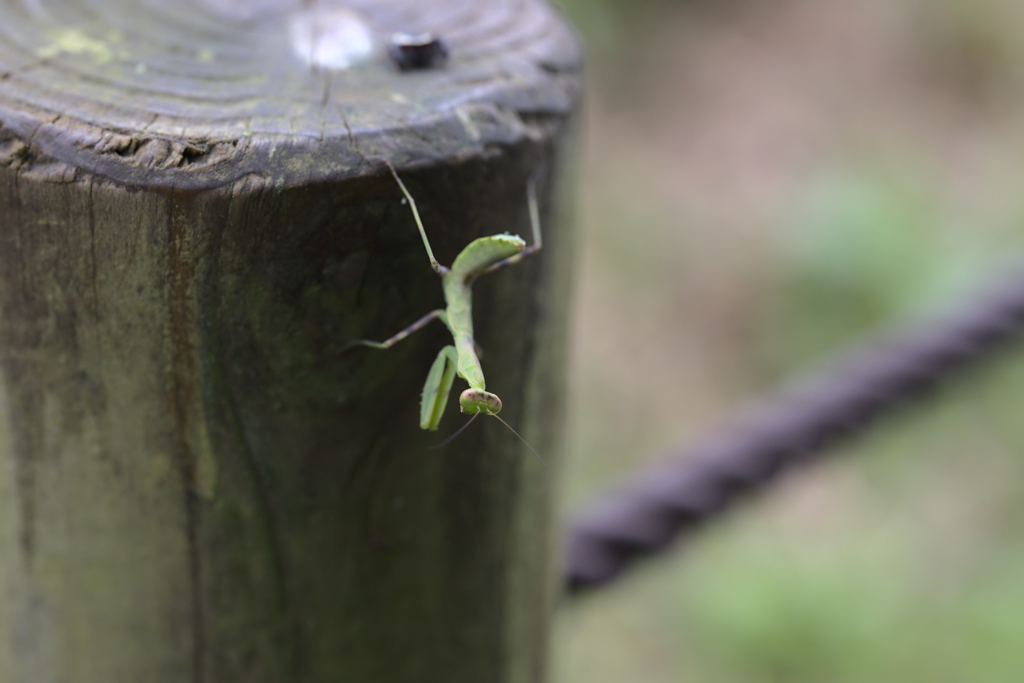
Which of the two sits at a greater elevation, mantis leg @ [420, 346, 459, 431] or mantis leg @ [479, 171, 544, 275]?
mantis leg @ [479, 171, 544, 275]

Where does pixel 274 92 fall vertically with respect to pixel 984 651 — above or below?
above

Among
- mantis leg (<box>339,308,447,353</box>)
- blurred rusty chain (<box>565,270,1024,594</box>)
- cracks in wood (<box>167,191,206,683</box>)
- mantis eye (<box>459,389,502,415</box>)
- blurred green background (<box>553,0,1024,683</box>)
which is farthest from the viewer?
blurred green background (<box>553,0,1024,683</box>)

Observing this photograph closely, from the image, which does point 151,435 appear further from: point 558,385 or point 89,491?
point 558,385

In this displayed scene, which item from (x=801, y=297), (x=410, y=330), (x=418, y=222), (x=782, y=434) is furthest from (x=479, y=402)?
(x=801, y=297)

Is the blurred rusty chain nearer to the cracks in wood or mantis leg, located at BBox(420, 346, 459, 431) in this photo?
mantis leg, located at BBox(420, 346, 459, 431)

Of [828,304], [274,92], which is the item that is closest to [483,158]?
[274,92]

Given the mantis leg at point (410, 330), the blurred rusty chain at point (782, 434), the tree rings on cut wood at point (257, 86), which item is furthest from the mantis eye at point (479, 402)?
the blurred rusty chain at point (782, 434)

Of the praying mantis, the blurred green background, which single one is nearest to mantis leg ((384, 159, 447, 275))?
the praying mantis
